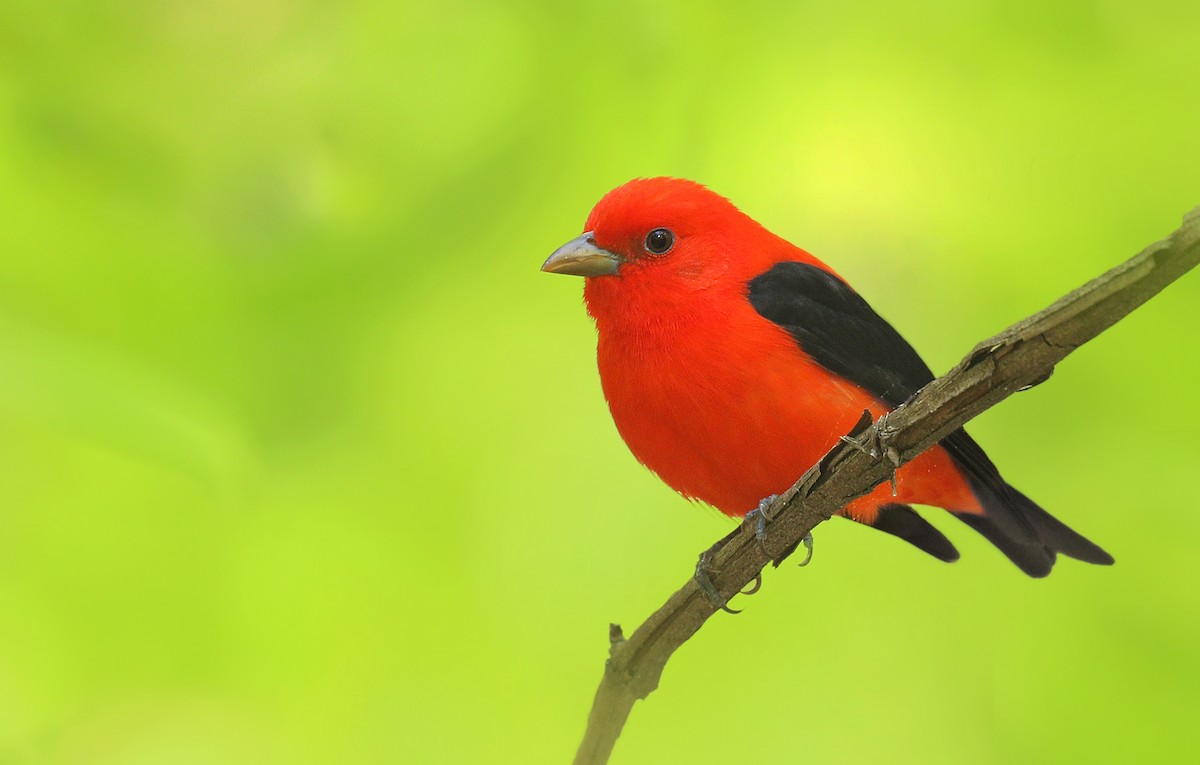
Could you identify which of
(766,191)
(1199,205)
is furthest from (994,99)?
(1199,205)

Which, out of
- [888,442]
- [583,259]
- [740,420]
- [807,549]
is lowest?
[888,442]

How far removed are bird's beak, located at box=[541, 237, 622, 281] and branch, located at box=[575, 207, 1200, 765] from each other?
0.53 m

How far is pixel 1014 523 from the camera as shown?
184cm

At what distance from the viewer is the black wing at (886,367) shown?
171 cm

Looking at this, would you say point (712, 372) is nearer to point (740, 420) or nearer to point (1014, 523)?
point (740, 420)

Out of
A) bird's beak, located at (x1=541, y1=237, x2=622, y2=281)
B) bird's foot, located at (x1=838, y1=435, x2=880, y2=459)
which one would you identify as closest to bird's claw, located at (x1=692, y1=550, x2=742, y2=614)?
bird's foot, located at (x1=838, y1=435, x2=880, y2=459)

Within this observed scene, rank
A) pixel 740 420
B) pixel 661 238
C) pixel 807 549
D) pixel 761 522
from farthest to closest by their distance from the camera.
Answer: pixel 661 238
pixel 807 549
pixel 740 420
pixel 761 522

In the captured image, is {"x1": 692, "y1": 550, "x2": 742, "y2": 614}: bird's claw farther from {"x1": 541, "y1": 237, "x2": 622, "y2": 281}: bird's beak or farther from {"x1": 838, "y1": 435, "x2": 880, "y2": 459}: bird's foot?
{"x1": 541, "y1": 237, "x2": 622, "y2": 281}: bird's beak

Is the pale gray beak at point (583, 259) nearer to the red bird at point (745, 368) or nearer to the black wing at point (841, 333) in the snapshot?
the red bird at point (745, 368)

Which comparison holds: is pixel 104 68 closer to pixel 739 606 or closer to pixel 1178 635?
pixel 739 606

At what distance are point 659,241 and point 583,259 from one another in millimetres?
164

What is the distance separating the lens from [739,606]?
71.0 inches

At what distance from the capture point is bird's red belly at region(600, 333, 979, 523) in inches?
66.3

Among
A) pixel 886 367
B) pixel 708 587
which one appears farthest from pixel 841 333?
pixel 708 587
